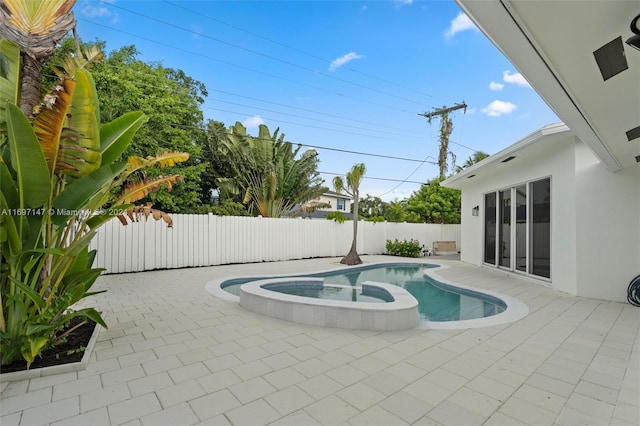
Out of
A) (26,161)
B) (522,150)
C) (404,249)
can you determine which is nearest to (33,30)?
(26,161)

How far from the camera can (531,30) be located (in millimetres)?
Result: 2070

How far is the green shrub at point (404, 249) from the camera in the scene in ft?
49.2

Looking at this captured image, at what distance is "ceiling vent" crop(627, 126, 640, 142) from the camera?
400cm

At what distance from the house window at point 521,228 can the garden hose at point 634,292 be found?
1516 mm

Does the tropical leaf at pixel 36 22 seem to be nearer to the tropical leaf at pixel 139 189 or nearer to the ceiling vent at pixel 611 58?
the tropical leaf at pixel 139 189

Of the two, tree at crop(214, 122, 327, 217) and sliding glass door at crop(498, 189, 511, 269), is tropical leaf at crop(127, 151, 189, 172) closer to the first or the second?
sliding glass door at crop(498, 189, 511, 269)

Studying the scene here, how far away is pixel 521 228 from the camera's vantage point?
27.8 feet

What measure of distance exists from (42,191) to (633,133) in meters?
7.06

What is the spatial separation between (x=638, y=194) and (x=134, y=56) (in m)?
18.4

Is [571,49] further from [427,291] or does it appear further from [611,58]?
[427,291]

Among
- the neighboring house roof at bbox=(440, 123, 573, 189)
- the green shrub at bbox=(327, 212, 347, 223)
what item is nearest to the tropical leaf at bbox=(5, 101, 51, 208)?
the neighboring house roof at bbox=(440, 123, 573, 189)

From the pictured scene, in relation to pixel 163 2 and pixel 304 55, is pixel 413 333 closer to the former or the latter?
pixel 163 2

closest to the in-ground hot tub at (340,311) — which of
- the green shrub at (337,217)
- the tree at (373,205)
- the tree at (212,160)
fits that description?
the green shrub at (337,217)

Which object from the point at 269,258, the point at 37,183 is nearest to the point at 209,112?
the point at 269,258
